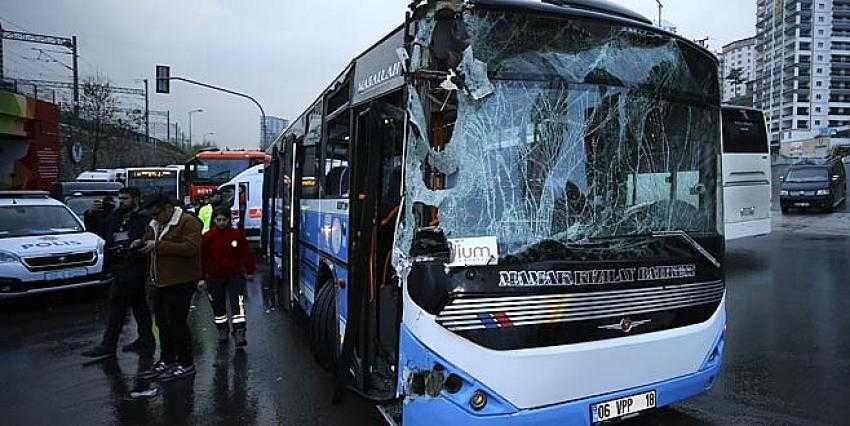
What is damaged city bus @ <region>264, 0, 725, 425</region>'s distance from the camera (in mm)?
3543

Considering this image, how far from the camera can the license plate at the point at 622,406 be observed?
3.81 m

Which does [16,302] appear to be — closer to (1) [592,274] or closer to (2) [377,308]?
(2) [377,308]

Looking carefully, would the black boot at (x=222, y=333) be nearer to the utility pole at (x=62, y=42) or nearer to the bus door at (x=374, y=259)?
the bus door at (x=374, y=259)

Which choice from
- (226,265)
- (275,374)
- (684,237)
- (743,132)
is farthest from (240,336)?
(743,132)

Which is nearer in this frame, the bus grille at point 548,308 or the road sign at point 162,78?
the bus grille at point 548,308

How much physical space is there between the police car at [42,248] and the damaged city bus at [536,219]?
24.9 feet

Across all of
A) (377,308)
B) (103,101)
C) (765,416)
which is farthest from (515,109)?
(103,101)

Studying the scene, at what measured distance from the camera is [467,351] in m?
3.51

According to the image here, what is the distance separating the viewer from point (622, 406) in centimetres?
391

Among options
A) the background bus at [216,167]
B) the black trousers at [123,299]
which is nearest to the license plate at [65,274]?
A: the black trousers at [123,299]

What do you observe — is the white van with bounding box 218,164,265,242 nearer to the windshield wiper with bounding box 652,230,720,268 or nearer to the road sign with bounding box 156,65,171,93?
the road sign with bounding box 156,65,171,93

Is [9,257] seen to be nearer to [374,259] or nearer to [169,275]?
[169,275]

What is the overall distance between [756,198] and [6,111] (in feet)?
80.7

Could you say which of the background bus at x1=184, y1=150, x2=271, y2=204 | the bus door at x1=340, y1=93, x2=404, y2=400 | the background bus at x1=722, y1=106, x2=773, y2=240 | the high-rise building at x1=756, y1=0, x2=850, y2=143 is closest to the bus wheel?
the bus door at x1=340, y1=93, x2=404, y2=400
